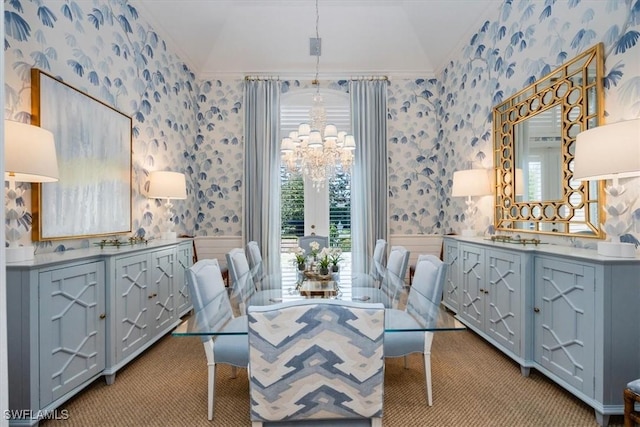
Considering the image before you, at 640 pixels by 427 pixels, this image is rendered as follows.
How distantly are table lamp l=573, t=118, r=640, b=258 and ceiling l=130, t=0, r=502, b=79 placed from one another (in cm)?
243

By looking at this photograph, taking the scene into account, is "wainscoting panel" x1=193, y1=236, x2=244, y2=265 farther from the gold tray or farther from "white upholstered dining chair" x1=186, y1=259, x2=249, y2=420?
"white upholstered dining chair" x1=186, y1=259, x2=249, y2=420

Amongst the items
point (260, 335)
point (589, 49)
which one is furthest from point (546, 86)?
point (260, 335)

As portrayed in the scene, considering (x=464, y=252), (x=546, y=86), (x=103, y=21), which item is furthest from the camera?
(x=464, y=252)

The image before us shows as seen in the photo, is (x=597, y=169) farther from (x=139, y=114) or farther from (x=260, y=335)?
(x=139, y=114)

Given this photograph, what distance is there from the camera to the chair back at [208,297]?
1.75 metres

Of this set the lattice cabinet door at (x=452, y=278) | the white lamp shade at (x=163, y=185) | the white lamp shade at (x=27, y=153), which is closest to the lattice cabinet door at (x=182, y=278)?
the white lamp shade at (x=163, y=185)

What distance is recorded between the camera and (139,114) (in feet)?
11.3

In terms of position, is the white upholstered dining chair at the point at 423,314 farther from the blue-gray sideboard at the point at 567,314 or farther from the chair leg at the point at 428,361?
the blue-gray sideboard at the point at 567,314

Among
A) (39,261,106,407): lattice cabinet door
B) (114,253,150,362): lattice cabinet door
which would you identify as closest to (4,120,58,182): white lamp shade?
(39,261,106,407): lattice cabinet door

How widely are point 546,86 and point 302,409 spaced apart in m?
2.96

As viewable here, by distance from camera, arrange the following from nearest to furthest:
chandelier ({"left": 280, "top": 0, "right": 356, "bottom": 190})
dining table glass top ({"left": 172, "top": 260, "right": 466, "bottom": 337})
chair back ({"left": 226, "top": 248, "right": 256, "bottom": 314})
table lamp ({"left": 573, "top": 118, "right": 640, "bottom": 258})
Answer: dining table glass top ({"left": 172, "top": 260, "right": 466, "bottom": 337}) < table lamp ({"left": 573, "top": 118, "right": 640, "bottom": 258}) < chair back ({"left": 226, "top": 248, "right": 256, "bottom": 314}) < chandelier ({"left": 280, "top": 0, "right": 356, "bottom": 190})

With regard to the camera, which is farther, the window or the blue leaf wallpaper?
the window

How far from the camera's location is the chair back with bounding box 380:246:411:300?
7.97 ft

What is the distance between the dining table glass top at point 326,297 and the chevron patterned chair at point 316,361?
28 cm
